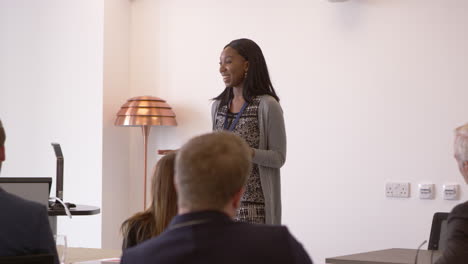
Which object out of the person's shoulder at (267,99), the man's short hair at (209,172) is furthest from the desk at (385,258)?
the man's short hair at (209,172)

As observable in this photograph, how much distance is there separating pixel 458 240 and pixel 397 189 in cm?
307

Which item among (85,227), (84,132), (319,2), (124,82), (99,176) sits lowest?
(85,227)

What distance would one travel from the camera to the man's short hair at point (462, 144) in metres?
1.76

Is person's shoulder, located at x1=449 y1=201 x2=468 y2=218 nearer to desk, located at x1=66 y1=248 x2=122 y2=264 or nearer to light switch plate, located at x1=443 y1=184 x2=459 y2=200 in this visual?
desk, located at x1=66 y1=248 x2=122 y2=264

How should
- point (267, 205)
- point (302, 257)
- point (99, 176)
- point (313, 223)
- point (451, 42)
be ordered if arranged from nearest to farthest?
1. point (302, 257)
2. point (267, 205)
3. point (451, 42)
4. point (313, 223)
5. point (99, 176)

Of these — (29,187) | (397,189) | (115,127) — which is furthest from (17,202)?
(115,127)

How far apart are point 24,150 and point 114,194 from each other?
858 millimetres

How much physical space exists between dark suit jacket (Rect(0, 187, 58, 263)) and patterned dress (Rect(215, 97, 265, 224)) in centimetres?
129

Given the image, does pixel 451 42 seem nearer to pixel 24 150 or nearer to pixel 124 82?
pixel 124 82

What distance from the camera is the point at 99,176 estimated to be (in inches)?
209

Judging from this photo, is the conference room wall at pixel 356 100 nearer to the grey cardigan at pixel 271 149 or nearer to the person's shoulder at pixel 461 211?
the grey cardigan at pixel 271 149

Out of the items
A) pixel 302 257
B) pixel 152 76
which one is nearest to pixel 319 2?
pixel 152 76

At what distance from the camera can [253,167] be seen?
2916 mm

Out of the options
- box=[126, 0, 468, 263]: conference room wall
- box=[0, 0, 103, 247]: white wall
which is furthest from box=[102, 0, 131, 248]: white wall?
box=[126, 0, 468, 263]: conference room wall
